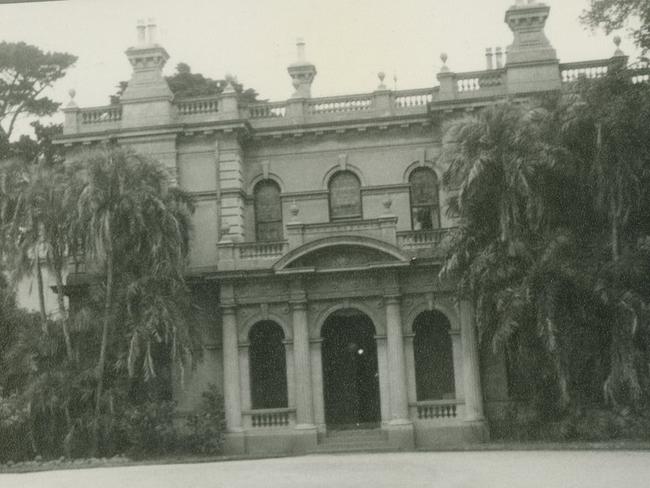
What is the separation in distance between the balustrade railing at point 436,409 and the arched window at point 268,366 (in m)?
4.35

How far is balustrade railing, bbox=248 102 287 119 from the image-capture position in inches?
1160

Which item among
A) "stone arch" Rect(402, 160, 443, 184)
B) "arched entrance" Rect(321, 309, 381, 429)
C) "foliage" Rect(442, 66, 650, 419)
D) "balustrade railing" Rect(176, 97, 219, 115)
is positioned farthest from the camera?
"balustrade railing" Rect(176, 97, 219, 115)

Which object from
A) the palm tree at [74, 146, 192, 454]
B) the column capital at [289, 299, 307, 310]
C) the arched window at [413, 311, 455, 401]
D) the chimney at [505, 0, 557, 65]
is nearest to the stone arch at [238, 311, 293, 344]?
the column capital at [289, 299, 307, 310]

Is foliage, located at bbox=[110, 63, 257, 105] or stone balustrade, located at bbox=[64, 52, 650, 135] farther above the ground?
foliage, located at bbox=[110, 63, 257, 105]

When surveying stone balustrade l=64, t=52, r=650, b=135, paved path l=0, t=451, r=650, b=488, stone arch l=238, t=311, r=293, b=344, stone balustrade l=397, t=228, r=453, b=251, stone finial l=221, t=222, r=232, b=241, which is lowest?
paved path l=0, t=451, r=650, b=488

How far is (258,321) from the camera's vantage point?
2647cm

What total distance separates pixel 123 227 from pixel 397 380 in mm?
8805

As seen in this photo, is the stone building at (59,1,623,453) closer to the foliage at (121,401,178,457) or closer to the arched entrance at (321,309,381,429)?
the arched entrance at (321,309,381,429)

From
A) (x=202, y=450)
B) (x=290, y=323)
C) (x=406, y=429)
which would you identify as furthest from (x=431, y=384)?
(x=202, y=450)

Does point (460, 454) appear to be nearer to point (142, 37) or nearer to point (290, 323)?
point (290, 323)

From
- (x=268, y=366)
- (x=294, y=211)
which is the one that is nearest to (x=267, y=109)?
(x=294, y=211)

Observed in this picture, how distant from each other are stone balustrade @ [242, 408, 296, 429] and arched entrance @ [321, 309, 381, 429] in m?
1.78

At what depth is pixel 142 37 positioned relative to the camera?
26.7 m

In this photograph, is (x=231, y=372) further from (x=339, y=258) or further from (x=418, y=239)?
(x=418, y=239)
